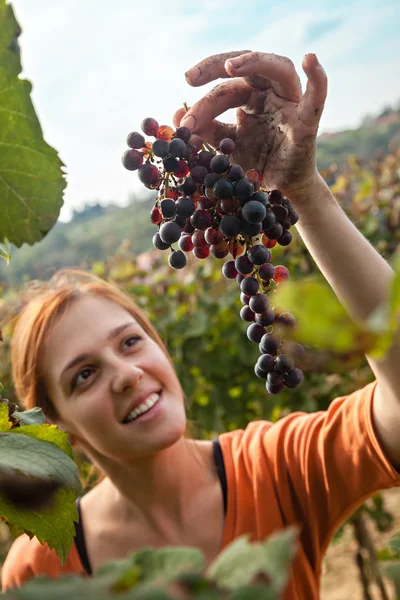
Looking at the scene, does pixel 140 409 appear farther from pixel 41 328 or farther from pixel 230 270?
pixel 230 270

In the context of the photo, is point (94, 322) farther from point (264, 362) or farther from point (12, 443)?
point (12, 443)

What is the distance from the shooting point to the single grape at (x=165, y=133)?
3.17 feet

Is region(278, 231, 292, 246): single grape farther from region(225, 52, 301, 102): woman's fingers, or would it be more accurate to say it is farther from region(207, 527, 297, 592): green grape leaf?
region(207, 527, 297, 592): green grape leaf

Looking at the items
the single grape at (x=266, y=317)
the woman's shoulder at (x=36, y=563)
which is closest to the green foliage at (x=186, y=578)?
the single grape at (x=266, y=317)

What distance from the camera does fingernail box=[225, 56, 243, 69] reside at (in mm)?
1019

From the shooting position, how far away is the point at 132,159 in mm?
961

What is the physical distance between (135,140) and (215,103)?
0.21 meters

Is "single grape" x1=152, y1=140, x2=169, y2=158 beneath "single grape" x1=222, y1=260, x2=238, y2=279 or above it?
above

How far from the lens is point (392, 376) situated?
139 cm

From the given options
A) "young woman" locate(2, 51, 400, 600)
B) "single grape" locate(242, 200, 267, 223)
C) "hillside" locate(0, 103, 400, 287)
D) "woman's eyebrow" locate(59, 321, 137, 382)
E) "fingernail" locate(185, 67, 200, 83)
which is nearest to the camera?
"single grape" locate(242, 200, 267, 223)

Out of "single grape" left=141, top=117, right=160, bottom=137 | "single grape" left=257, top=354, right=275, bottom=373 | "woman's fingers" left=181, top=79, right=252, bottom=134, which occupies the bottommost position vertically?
"single grape" left=257, top=354, right=275, bottom=373

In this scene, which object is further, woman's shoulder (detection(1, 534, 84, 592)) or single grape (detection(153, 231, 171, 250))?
woman's shoulder (detection(1, 534, 84, 592))

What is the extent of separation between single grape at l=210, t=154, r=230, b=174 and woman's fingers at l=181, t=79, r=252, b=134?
147 mm

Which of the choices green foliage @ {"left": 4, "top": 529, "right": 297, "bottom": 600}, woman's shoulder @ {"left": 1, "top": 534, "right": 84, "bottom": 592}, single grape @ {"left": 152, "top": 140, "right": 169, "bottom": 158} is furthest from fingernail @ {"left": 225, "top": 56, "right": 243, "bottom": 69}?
woman's shoulder @ {"left": 1, "top": 534, "right": 84, "bottom": 592}
